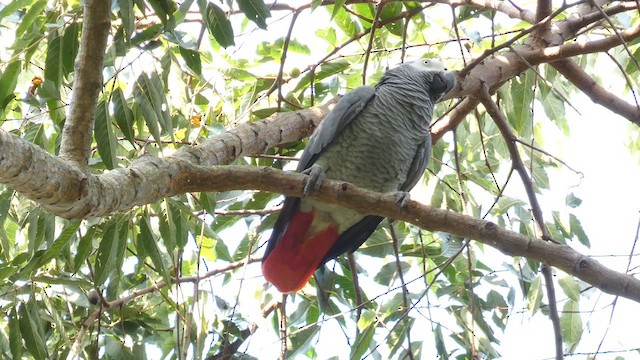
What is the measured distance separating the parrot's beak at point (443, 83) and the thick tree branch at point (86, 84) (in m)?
1.36

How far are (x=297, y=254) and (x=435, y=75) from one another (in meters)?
0.88

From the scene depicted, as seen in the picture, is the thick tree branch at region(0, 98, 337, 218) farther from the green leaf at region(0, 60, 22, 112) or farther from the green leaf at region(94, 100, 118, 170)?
the green leaf at region(0, 60, 22, 112)

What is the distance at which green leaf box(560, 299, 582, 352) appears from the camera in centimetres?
237

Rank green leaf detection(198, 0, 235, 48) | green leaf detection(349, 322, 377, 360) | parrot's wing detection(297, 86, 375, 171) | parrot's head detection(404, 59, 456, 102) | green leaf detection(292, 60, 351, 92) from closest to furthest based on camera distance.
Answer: green leaf detection(198, 0, 235, 48) → green leaf detection(349, 322, 377, 360) → parrot's wing detection(297, 86, 375, 171) → parrot's head detection(404, 59, 456, 102) → green leaf detection(292, 60, 351, 92)

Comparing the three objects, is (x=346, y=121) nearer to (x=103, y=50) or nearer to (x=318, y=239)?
(x=318, y=239)

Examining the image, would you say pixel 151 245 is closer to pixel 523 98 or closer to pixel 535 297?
pixel 535 297

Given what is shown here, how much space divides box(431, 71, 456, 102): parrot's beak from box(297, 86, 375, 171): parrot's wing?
0.28m

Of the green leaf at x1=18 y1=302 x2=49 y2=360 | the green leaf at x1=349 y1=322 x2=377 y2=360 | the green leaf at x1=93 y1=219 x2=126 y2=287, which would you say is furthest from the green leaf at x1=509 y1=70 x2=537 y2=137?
the green leaf at x1=18 y1=302 x2=49 y2=360

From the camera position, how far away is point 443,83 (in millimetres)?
2605

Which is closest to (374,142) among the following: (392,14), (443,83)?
(443,83)

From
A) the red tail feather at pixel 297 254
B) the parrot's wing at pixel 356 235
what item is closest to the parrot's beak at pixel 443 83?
the parrot's wing at pixel 356 235

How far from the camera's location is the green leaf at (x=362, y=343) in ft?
7.04

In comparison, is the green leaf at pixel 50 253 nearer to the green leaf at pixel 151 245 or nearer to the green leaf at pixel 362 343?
the green leaf at pixel 151 245

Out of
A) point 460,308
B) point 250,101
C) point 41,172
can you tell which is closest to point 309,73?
point 250,101
